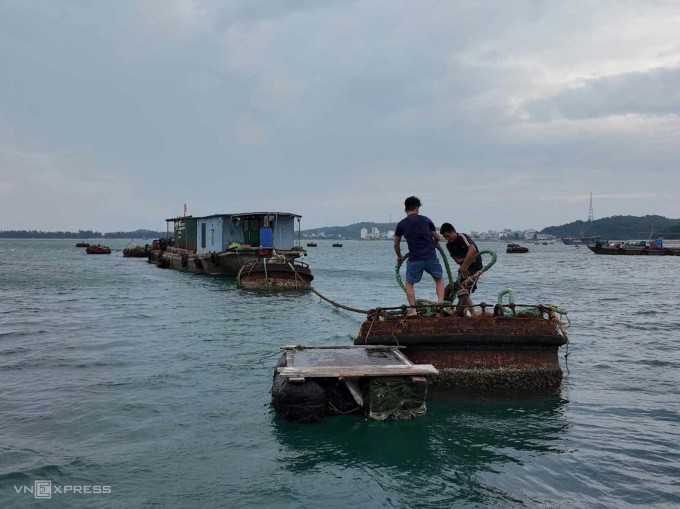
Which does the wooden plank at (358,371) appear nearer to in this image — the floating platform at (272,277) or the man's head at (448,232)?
the man's head at (448,232)

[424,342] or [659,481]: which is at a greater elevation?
[424,342]

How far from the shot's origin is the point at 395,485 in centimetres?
566

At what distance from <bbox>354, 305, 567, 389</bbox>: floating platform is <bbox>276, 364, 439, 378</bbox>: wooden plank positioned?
3.68 feet

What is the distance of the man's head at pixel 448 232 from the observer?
8.90 meters

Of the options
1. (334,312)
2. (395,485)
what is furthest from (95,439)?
(334,312)

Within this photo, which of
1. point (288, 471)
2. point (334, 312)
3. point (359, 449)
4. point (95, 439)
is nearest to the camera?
point (288, 471)

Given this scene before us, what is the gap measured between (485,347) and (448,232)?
1.90m

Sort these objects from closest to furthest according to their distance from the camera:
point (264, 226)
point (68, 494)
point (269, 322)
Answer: point (68, 494) < point (269, 322) < point (264, 226)

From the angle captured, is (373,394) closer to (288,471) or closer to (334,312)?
(288,471)

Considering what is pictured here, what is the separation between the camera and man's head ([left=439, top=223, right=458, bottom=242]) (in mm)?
8898

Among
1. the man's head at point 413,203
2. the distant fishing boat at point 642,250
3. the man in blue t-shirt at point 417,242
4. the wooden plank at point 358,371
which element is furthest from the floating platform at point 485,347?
the distant fishing boat at point 642,250

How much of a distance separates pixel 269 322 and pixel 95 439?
1061 centimetres

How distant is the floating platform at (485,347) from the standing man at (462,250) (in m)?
0.93

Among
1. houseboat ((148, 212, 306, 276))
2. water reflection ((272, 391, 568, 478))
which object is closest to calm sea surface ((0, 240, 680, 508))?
water reflection ((272, 391, 568, 478))
